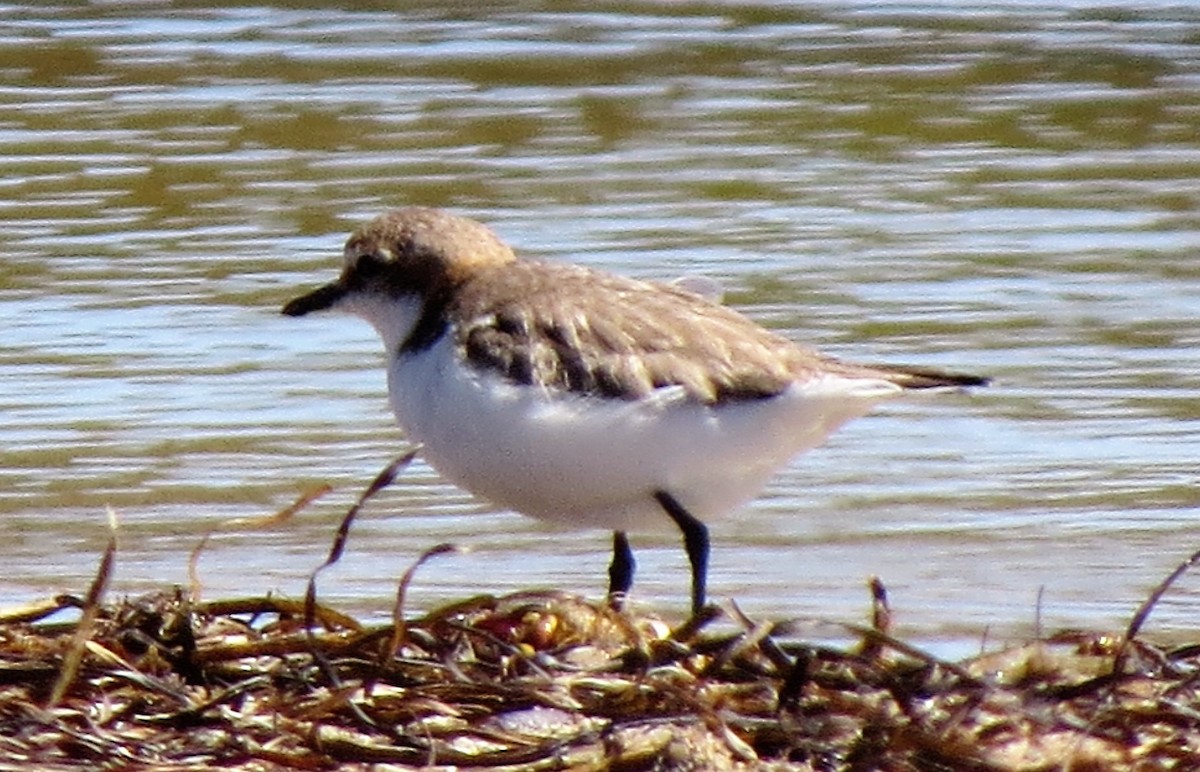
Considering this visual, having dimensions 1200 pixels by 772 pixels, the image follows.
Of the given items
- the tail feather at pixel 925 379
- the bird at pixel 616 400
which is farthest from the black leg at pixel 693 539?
the tail feather at pixel 925 379

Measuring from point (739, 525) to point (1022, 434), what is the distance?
1013 mm

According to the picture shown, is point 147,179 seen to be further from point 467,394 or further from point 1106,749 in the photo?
point 1106,749

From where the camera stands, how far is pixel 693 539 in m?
5.16

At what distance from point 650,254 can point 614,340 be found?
3.59 m

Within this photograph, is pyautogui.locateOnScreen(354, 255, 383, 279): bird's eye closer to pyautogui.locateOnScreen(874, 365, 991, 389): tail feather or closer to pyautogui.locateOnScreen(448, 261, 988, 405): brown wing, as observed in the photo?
pyautogui.locateOnScreen(448, 261, 988, 405): brown wing

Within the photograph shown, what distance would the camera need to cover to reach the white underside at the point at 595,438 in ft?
16.1

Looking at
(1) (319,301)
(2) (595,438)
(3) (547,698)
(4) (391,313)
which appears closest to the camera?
(3) (547,698)

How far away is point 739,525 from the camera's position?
20.9 ft

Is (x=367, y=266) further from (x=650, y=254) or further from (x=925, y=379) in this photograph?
(x=650, y=254)

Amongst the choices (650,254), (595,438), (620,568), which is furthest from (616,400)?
(650,254)

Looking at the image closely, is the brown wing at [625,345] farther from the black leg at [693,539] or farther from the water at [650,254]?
the water at [650,254]

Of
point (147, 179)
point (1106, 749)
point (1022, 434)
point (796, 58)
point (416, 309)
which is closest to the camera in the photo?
point (1106, 749)

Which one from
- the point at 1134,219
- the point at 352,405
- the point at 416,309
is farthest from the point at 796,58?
the point at 416,309

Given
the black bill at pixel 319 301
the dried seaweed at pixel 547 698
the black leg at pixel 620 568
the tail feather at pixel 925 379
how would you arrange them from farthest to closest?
1. the black bill at pixel 319 301
2. the black leg at pixel 620 568
3. the tail feather at pixel 925 379
4. the dried seaweed at pixel 547 698
